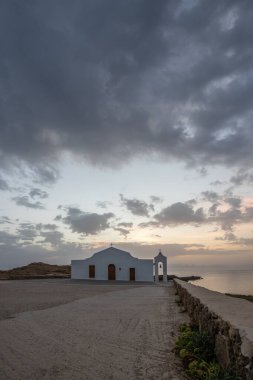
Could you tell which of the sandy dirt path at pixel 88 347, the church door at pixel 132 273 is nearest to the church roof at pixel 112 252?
the church door at pixel 132 273

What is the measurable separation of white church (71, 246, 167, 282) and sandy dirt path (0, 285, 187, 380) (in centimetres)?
3178

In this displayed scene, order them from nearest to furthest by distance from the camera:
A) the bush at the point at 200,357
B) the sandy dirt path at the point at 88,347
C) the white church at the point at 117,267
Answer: the bush at the point at 200,357
the sandy dirt path at the point at 88,347
the white church at the point at 117,267

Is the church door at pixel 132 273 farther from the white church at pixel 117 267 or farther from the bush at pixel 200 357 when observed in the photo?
the bush at pixel 200 357

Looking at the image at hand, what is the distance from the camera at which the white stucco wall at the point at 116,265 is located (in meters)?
44.1

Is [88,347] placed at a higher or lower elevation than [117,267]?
lower

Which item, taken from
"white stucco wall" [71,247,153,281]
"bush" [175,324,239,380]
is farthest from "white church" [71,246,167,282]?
"bush" [175,324,239,380]

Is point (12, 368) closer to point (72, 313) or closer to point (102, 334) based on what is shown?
point (102, 334)

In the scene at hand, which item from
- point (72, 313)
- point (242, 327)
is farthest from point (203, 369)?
point (72, 313)

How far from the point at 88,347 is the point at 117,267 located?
37351 millimetres

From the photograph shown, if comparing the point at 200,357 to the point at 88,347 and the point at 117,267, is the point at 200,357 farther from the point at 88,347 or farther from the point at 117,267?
the point at 117,267

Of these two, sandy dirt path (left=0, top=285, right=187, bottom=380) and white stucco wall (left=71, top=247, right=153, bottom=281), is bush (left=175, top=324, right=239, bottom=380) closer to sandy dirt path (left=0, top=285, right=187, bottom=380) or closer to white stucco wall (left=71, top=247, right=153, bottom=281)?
sandy dirt path (left=0, top=285, right=187, bottom=380)

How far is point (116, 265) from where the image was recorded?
147 feet

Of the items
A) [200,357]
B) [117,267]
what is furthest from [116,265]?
[200,357]

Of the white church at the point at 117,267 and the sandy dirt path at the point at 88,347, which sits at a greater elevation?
the white church at the point at 117,267
